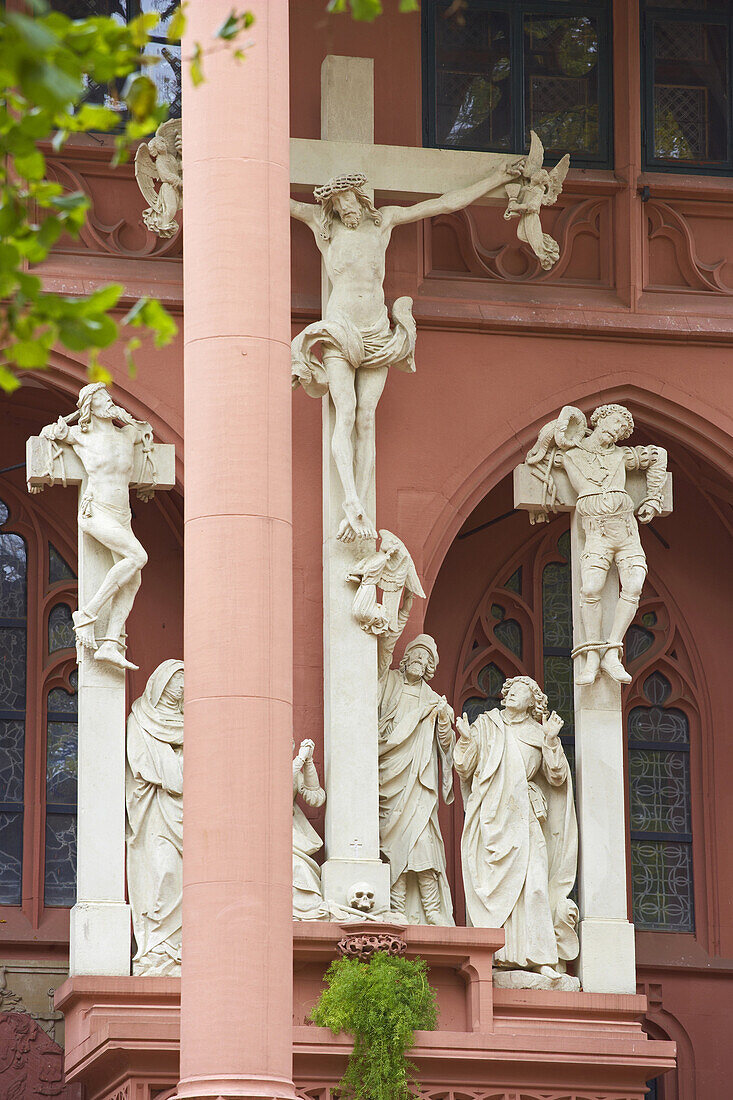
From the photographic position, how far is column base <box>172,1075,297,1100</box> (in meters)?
10.0

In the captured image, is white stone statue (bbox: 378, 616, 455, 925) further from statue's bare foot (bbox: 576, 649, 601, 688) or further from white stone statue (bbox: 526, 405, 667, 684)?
white stone statue (bbox: 526, 405, 667, 684)

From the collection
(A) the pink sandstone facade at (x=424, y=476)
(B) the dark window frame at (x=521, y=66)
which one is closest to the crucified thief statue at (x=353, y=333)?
(A) the pink sandstone facade at (x=424, y=476)

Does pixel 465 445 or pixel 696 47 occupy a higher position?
pixel 696 47

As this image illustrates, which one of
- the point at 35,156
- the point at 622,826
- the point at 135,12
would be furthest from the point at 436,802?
the point at 35,156

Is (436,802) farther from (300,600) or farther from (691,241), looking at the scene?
(691,241)

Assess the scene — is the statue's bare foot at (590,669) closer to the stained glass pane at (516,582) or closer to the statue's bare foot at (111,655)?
the stained glass pane at (516,582)

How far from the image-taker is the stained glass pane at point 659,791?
16.1 metres

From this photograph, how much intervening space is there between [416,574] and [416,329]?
6.25 feet

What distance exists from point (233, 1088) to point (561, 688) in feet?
21.8

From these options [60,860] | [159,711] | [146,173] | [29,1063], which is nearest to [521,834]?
[159,711]

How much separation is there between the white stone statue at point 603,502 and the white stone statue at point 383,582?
126 cm

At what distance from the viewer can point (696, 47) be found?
54.3 feet

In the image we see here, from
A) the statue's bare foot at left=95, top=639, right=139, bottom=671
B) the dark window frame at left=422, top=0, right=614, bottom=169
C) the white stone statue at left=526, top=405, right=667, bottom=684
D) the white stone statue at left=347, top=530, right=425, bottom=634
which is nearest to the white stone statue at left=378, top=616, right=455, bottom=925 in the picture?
the white stone statue at left=347, top=530, right=425, bottom=634

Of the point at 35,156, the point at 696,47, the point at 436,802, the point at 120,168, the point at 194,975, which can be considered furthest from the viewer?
the point at 696,47
